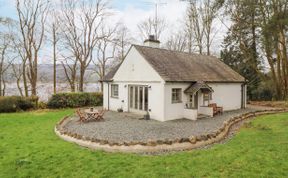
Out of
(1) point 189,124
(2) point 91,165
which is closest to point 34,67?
(1) point 189,124

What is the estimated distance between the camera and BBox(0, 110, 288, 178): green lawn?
21.5 ft

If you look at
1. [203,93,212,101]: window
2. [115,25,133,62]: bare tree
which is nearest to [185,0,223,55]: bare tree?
[115,25,133,62]: bare tree

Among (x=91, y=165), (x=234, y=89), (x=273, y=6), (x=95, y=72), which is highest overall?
(x=273, y=6)

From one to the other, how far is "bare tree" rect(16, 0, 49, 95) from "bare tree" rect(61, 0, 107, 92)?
3.25 metres

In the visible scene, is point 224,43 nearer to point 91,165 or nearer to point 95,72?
point 95,72

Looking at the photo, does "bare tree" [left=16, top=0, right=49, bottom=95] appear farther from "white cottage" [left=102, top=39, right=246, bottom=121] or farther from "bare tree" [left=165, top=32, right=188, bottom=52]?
"bare tree" [left=165, top=32, right=188, bottom=52]

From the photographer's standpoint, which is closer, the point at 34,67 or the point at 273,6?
the point at 273,6

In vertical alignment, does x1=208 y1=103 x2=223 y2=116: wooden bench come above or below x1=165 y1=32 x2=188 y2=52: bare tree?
below

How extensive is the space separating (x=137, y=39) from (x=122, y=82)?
808 inches

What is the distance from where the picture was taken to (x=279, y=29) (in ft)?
68.9

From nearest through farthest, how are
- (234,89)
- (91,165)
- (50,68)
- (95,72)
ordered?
1. (91,165)
2. (234,89)
3. (50,68)
4. (95,72)

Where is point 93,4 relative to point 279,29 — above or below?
above

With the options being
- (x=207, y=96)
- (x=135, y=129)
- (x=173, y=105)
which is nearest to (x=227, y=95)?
(x=207, y=96)

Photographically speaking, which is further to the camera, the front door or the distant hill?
the distant hill
